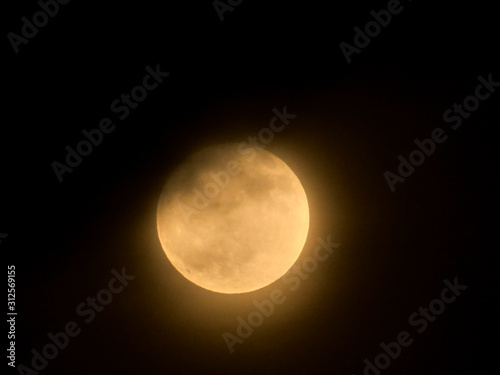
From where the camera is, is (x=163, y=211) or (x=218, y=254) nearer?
(x=218, y=254)

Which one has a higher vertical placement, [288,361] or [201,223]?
[201,223]

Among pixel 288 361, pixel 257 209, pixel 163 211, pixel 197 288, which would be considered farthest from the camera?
pixel 288 361

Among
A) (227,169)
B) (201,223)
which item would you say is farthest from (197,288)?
(227,169)

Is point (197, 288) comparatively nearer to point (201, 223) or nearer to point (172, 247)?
point (172, 247)

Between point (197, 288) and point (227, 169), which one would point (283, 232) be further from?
point (197, 288)

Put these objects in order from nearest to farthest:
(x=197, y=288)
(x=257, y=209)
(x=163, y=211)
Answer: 1. (x=257, y=209)
2. (x=163, y=211)
3. (x=197, y=288)

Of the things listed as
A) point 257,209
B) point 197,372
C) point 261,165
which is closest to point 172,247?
point 257,209

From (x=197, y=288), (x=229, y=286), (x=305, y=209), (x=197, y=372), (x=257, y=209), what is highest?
(x=305, y=209)

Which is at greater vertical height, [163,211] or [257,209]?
[257,209]

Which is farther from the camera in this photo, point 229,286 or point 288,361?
point 288,361
